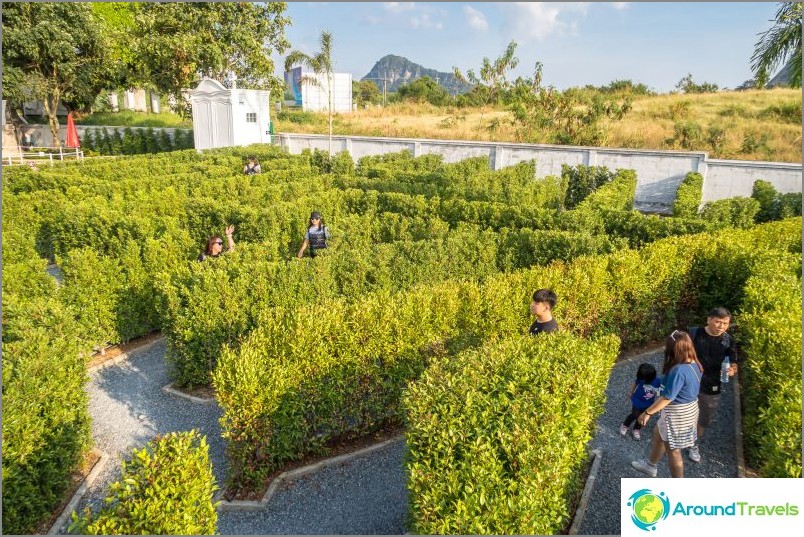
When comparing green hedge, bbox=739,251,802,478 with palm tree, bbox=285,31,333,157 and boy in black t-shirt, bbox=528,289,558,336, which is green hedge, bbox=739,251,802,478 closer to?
boy in black t-shirt, bbox=528,289,558,336

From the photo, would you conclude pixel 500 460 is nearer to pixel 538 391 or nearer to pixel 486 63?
pixel 538 391

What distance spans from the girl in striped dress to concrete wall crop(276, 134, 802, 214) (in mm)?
18787

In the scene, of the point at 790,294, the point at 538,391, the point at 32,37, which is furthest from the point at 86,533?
the point at 32,37

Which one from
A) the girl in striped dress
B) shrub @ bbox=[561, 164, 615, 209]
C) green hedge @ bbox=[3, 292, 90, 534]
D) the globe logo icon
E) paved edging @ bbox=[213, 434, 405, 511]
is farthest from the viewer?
shrub @ bbox=[561, 164, 615, 209]

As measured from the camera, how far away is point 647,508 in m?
3.95

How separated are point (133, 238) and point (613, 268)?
9.53 metres

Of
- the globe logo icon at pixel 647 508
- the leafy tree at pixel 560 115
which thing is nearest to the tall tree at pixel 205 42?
the leafy tree at pixel 560 115

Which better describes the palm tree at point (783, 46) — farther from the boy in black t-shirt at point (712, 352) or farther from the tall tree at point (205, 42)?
the tall tree at point (205, 42)

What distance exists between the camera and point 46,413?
17.7 ft

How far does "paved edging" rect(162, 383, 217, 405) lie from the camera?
746 centimetres

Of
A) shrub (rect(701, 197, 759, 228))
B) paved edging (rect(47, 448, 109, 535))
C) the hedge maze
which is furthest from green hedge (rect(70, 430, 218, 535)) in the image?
shrub (rect(701, 197, 759, 228))

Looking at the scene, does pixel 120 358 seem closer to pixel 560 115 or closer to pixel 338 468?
pixel 338 468

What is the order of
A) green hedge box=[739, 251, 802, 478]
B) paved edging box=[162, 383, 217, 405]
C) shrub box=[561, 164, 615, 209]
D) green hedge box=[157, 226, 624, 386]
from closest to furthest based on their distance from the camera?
green hedge box=[739, 251, 802, 478] → paved edging box=[162, 383, 217, 405] → green hedge box=[157, 226, 624, 386] → shrub box=[561, 164, 615, 209]

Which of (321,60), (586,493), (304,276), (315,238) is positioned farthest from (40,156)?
(586,493)
